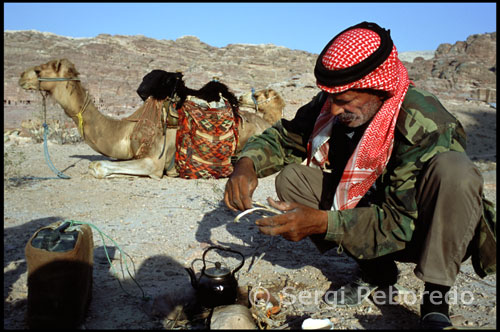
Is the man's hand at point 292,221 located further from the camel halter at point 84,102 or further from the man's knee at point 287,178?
the camel halter at point 84,102

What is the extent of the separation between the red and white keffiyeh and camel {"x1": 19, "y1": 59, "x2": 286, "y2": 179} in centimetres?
403

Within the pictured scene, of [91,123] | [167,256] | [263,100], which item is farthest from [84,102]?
[167,256]

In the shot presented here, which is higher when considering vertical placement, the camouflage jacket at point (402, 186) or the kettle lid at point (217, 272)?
the camouflage jacket at point (402, 186)

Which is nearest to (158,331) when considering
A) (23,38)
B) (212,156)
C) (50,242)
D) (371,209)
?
(50,242)

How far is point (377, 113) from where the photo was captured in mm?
2375

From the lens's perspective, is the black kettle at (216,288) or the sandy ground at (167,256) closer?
the black kettle at (216,288)

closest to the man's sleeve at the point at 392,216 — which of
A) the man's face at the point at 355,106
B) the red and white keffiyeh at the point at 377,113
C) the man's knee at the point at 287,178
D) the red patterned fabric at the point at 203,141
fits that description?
the red and white keffiyeh at the point at 377,113

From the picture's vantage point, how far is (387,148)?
7.67 ft

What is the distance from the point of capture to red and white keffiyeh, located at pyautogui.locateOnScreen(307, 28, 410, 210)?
89.2 inches

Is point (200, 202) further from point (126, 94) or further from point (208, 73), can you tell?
point (208, 73)

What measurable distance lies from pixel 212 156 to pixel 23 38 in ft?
62.6

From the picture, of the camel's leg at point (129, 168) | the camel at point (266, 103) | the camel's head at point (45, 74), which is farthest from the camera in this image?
the camel at point (266, 103)

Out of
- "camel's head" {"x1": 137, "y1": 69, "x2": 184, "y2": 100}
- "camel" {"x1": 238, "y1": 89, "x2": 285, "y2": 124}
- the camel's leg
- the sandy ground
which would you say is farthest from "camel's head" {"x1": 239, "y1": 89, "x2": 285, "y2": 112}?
the camel's leg

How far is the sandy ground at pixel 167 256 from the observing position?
247cm
